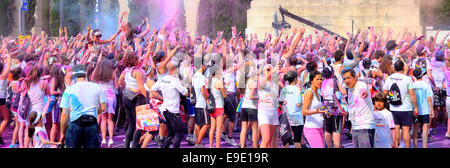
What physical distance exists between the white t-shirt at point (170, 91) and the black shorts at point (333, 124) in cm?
227

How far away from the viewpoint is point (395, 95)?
10.2 m

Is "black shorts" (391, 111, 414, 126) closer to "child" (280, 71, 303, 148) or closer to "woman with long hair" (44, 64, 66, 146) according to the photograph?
"child" (280, 71, 303, 148)

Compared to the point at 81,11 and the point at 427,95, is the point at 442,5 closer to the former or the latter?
the point at 81,11

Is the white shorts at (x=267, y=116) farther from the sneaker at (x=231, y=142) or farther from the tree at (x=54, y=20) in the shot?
the tree at (x=54, y=20)

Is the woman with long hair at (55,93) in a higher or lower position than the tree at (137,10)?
lower

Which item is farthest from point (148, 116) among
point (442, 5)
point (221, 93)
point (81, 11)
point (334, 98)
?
point (442, 5)

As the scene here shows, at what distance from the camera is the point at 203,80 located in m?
10.5

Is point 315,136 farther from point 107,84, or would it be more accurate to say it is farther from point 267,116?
point 107,84

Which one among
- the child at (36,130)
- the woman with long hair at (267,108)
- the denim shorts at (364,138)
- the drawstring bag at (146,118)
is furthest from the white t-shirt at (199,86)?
the denim shorts at (364,138)

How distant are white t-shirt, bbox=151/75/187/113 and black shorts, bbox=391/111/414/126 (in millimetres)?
3415

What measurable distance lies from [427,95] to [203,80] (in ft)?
12.2

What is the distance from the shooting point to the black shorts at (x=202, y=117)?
1065 centimetres

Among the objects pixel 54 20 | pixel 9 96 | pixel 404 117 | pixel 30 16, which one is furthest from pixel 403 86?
pixel 30 16
